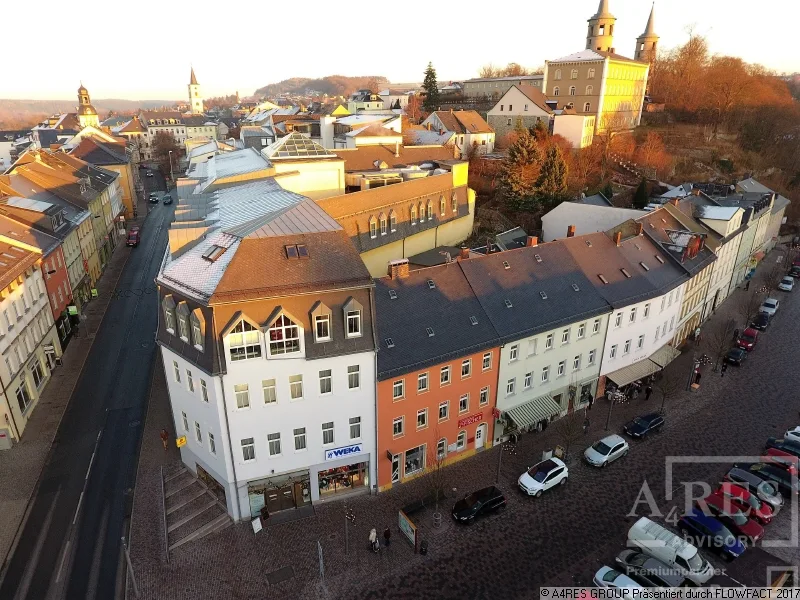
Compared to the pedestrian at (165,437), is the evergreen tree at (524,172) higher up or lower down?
higher up

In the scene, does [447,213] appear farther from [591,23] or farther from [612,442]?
[591,23]

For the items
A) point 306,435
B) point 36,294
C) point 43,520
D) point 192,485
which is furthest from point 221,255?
point 36,294

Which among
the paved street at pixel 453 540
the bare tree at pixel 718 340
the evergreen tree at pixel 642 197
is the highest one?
the evergreen tree at pixel 642 197

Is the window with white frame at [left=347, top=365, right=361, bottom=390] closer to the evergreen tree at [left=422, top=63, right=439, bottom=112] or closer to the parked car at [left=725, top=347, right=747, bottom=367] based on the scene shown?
the parked car at [left=725, top=347, right=747, bottom=367]

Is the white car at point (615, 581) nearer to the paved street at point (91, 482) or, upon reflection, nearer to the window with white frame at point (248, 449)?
the window with white frame at point (248, 449)

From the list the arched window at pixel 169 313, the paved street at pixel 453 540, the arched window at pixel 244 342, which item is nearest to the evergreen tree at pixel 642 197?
the paved street at pixel 453 540

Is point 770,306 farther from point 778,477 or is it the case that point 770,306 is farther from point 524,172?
point 778,477
